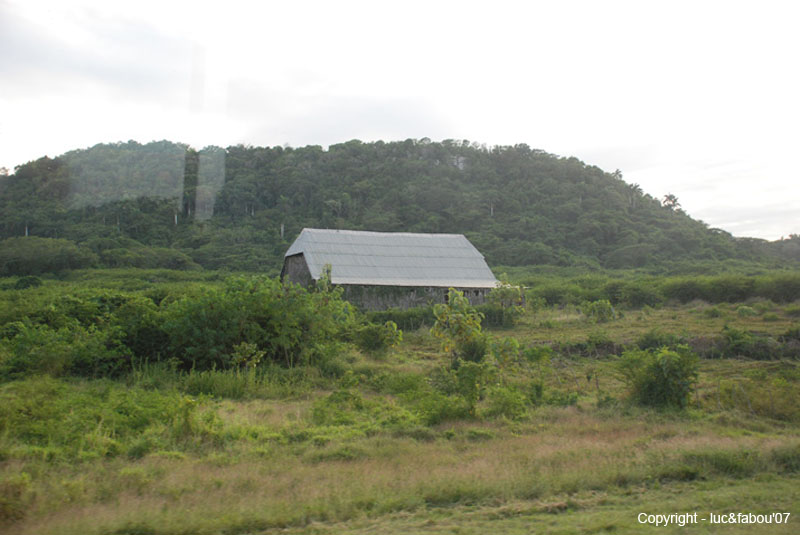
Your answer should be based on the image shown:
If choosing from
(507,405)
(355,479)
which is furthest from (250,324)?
(355,479)

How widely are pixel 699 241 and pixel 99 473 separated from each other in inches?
1945

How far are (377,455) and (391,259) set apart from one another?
854 inches

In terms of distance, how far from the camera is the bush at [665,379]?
398 inches

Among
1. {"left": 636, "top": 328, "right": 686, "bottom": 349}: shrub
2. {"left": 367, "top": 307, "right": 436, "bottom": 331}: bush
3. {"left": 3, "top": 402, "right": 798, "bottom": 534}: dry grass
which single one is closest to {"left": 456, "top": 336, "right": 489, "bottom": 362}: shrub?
{"left": 636, "top": 328, "right": 686, "bottom": 349}: shrub

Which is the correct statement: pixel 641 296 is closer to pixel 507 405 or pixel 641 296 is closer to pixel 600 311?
pixel 600 311

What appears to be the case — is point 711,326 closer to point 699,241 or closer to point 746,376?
point 746,376

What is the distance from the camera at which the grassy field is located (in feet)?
18.3

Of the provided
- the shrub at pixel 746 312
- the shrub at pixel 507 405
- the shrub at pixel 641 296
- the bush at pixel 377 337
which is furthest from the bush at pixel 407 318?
the shrub at pixel 507 405

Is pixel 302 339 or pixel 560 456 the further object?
pixel 302 339

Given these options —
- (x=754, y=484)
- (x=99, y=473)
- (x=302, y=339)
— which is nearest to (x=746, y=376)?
(x=754, y=484)

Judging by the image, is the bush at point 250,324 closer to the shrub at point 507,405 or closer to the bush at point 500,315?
the shrub at point 507,405

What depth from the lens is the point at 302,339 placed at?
13.8 m

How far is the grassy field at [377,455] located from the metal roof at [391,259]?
586 inches

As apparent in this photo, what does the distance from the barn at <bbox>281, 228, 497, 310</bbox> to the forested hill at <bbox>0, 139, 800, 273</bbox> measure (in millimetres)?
13206
